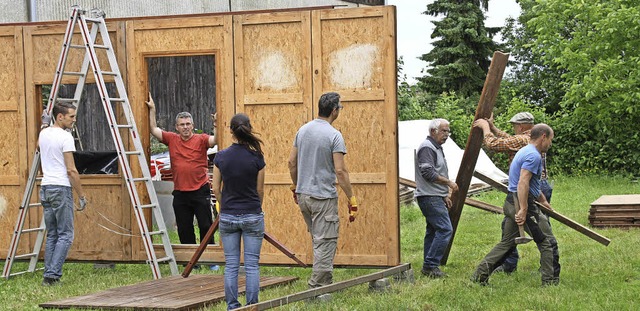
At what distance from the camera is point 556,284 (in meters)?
9.67

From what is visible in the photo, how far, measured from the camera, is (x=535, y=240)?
957cm

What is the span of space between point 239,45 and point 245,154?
3.40 meters

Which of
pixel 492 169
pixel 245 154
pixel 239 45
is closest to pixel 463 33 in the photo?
pixel 492 169

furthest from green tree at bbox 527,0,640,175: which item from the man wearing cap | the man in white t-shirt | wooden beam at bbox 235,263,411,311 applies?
the man in white t-shirt

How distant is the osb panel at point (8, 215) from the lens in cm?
1200

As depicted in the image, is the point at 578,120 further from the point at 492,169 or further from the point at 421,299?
the point at 421,299

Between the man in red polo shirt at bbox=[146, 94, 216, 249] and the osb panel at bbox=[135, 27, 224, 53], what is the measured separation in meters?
0.65

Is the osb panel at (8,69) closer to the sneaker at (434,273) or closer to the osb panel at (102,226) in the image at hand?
the osb panel at (102,226)

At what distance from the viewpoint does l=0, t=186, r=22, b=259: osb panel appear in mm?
12000

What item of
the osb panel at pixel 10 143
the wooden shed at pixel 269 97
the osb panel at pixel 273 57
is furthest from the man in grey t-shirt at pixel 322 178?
the osb panel at pixel 10 143

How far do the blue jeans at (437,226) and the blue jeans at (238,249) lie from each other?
10.1 feet

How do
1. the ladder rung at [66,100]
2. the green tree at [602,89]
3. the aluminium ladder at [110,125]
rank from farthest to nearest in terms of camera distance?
the green tree at [602,89] → the ladder rung at [66,100] → the aluminium ladder at [110,125]

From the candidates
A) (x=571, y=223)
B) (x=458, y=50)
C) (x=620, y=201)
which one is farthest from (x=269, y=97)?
(x=458, y=50)

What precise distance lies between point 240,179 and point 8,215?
17.3 feet
